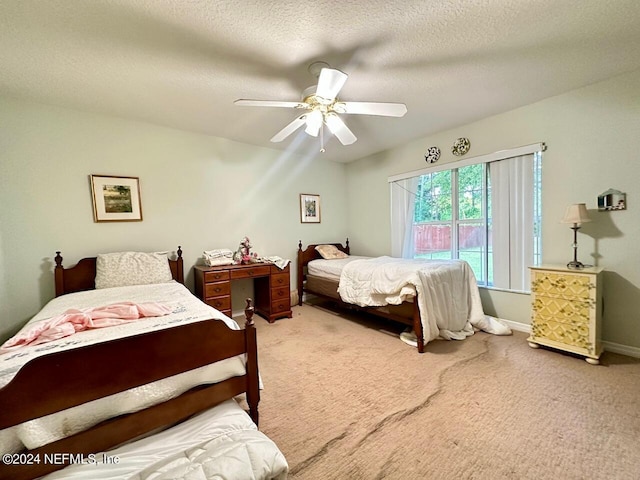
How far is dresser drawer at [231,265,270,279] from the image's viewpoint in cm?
320

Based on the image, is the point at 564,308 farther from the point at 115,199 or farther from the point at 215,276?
the point at 115,199

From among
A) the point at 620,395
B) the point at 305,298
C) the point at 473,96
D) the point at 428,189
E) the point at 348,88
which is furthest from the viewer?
the point at 305,298

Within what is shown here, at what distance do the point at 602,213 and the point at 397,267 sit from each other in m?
1.94

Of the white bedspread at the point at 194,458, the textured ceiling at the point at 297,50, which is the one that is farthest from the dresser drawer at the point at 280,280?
the white bedspread at the point at 194,458

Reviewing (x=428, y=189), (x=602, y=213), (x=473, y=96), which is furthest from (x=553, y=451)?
(x=428, y=189)

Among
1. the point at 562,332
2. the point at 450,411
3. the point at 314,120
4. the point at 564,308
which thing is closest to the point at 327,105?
the point at 314,120

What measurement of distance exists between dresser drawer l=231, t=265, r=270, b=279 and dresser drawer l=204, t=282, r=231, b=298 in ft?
0.47

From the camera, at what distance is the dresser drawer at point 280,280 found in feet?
11.5

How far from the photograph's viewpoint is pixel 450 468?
4.27ft

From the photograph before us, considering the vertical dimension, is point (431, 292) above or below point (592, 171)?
below

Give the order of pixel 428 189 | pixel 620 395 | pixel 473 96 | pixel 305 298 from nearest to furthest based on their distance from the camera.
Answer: pixel 620 395 → pixel 473 96 → pixel 428 189 → pixel 305 298

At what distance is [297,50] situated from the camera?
1830mm

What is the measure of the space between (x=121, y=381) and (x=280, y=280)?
2.53 meters

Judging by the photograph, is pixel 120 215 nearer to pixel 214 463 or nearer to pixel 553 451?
pixel 214 463
